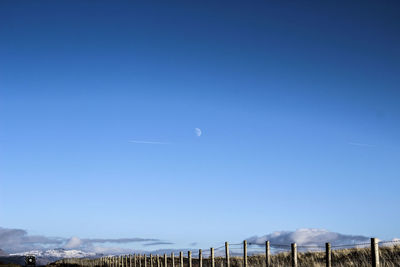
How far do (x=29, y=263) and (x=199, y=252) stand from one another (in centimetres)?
4525

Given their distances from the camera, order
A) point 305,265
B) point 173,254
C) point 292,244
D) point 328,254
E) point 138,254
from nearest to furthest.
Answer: point 328,254
point 292,244
point 305,265
point 173,254
point 138,254

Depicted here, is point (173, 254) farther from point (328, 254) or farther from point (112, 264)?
point (112, 264)

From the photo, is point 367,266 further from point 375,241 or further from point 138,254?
point 138,254

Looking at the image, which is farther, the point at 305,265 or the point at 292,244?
the point at 305,265

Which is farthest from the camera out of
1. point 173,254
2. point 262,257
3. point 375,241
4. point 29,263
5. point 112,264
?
point 29,263

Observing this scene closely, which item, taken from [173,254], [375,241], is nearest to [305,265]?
[173,254]

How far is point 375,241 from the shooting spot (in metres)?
16.0

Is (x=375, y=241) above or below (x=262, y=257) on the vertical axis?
above

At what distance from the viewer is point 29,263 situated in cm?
6894

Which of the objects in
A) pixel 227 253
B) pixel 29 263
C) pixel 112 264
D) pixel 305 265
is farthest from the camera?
pixel 29 263

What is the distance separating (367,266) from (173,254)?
43.8 feet

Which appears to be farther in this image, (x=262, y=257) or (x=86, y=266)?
(x=86, y=266)

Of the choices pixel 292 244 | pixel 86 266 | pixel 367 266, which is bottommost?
pixel 86 266

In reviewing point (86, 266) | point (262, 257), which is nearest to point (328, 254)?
point (262, 257)
